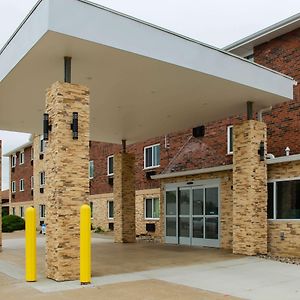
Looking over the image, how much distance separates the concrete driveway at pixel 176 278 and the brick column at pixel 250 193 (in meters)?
0.69

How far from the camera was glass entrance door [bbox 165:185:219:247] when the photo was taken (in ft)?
59.9

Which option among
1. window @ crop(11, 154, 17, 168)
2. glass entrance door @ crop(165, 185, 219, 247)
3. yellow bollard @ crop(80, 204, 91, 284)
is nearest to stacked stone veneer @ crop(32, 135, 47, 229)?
window @ crop(11, 154, 17, 168)

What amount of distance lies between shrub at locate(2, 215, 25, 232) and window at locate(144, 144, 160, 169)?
13.8 m

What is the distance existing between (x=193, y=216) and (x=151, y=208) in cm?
635

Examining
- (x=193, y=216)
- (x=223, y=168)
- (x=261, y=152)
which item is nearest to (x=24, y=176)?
(x=193, y=216)

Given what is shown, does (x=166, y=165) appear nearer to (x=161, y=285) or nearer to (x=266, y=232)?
(x=266, y=232)

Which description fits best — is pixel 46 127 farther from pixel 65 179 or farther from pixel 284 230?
pixel 284 230

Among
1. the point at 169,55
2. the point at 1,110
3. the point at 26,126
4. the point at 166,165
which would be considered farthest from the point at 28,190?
the point at 169,55

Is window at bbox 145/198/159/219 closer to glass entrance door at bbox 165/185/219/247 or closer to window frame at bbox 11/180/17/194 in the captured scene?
glass entrance door at bbox 165/185/219/247

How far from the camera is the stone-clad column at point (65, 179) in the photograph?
1018cm

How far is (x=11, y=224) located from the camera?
115 feet

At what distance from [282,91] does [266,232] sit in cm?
442

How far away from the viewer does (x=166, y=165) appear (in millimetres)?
24281

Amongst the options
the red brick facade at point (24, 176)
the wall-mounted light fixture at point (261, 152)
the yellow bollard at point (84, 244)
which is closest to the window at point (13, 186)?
the red brick facade at point (24, 176)
